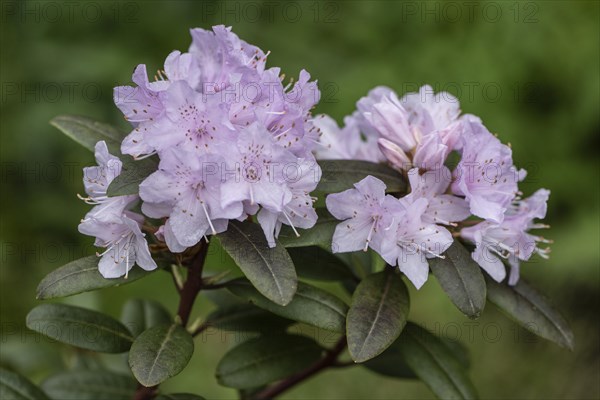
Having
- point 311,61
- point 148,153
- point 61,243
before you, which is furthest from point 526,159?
point 148,153

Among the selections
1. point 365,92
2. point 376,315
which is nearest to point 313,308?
point 376,315

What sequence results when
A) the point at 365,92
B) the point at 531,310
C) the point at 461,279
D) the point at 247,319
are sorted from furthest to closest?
the point at 365,92, the point at 247,319, the point at 531,310, the point at 461,279

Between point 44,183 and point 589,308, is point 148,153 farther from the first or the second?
point 44,183

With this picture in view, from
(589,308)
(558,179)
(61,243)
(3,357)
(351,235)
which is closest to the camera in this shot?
(351,235)

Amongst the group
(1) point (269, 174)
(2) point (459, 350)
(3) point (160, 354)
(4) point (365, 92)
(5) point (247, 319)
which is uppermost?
(1) point (269, 174)

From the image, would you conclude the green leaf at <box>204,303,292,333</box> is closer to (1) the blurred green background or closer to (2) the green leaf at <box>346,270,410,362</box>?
(2) the green leaf at <box>346,270,410,362</box>

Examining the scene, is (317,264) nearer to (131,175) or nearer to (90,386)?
(131,175)

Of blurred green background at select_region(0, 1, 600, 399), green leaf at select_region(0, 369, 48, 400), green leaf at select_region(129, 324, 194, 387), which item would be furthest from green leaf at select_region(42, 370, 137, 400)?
blurred green background at select_region(0, 1, 600, 399)
